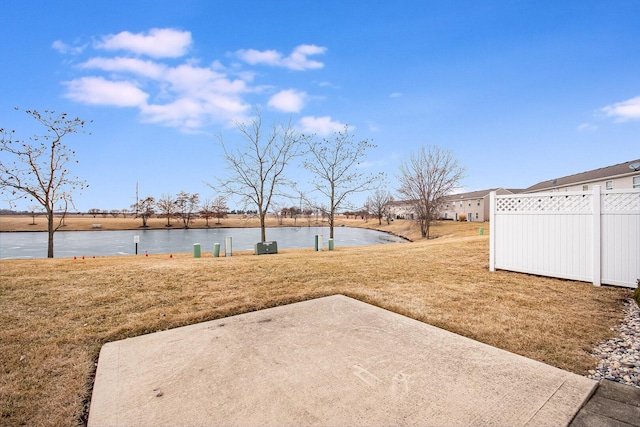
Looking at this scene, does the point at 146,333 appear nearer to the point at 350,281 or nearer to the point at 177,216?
the point at 350,281

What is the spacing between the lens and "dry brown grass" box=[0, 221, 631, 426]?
2904 millimetres

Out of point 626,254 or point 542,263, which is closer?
point 626,254

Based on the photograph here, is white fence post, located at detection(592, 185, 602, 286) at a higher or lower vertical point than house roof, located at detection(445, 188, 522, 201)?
lower

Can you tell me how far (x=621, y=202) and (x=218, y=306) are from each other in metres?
7.84

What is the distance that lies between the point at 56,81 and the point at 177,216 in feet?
183

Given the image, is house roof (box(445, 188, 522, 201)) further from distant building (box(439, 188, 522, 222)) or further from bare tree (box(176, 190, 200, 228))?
bare tree (box(176, 190, 200, 228))

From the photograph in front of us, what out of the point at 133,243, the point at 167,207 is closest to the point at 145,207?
the point at 167,207

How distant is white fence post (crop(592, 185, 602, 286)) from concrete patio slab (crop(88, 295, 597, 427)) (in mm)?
4648

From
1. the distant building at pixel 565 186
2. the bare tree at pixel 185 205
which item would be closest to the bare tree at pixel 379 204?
the distant building at pixel 565 186

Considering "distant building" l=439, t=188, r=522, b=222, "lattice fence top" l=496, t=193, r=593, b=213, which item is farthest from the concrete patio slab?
"distant building" l=439, t=188, r=522, b=222

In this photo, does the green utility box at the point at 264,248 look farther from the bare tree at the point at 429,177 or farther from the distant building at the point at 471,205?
the distant building at the point at 471,205

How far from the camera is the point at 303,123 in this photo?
19031 millimetres

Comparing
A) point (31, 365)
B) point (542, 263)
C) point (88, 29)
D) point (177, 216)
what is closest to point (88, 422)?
point (31, 365)

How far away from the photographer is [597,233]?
238 inches
